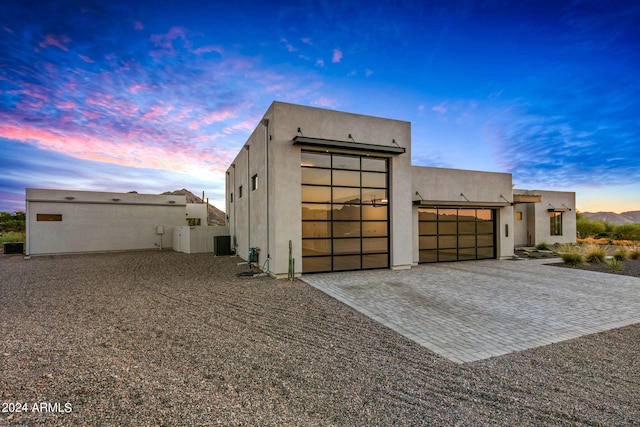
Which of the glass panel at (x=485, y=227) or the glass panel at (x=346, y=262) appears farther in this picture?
the glass panel at (x=485, y=227)

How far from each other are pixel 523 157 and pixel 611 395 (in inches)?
934

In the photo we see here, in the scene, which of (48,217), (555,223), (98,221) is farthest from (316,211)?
(555,223)

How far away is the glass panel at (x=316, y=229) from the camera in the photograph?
31.4 ft

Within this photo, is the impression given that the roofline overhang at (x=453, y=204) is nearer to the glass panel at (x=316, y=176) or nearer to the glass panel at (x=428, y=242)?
the glass panel at (x=428, y=242)

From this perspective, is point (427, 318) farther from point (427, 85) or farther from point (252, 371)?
point (427, 85)

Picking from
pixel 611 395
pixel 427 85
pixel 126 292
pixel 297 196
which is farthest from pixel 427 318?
pixel 427 85

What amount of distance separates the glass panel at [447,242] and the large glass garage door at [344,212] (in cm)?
391

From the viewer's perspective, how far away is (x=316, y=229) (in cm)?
973

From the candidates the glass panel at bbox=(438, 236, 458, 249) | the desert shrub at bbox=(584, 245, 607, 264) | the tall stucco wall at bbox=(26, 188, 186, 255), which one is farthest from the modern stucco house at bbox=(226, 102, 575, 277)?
the tall stucco wall at bbox=(26, 188, 186, 255)

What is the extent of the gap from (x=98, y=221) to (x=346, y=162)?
17.5m

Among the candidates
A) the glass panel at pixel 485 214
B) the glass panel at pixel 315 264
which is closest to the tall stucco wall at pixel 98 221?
the glass panel at pixel 315 264

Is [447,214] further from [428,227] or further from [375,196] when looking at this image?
[375,196]

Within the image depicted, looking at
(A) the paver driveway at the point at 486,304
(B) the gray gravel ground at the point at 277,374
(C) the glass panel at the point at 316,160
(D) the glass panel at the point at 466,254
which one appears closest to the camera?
(B) the gray gravel ground at the point at 277,374

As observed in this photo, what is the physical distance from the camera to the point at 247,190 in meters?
12.8
